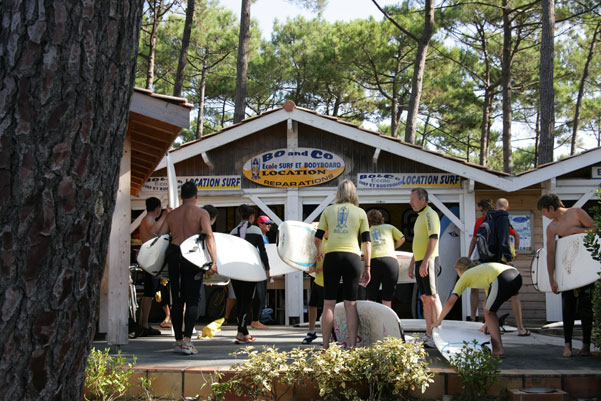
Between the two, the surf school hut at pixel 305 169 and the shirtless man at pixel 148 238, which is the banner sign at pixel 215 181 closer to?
the surf school hut at pixel 305 169

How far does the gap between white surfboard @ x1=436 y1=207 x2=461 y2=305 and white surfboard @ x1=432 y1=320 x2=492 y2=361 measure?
5.22 m

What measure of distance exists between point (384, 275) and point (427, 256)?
2.55 ft

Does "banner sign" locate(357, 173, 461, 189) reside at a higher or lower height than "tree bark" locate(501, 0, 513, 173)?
lower

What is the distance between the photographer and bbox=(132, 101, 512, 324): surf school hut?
1153 centimetres

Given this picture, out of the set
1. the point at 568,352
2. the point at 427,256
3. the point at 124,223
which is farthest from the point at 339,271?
the point at 124,223

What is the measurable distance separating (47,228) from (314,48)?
84.3ft

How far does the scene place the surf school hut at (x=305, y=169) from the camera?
1153cm

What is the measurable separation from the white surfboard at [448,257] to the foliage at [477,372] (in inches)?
278

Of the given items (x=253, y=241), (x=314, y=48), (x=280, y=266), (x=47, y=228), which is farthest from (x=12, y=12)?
(x=314, y=48)

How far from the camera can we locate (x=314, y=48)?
26750 mm

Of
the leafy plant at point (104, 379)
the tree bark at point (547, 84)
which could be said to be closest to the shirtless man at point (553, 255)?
the leafy plant at point (104, 379)

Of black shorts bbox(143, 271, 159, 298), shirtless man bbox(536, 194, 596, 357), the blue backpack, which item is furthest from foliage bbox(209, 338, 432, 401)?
black shorts bbox(143, 271, 159, 298)

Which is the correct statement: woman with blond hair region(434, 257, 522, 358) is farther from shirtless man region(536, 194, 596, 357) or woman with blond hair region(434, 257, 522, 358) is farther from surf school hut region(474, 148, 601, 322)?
surf school hut region(474, 148, 601, 322)

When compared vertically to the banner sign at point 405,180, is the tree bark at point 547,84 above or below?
above
